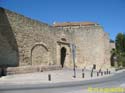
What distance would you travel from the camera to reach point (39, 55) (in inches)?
1347

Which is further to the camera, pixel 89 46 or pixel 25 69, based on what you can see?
pixel 89 46

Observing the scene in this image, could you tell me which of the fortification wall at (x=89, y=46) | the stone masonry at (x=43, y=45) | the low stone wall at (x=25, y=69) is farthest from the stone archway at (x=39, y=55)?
the fortification wall at (x=89, y=46)

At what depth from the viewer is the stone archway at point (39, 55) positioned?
32.7 m

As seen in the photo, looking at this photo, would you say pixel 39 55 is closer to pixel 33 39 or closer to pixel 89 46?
pixel 33 39

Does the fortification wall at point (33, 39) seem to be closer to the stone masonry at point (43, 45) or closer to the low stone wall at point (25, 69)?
the stone masonry at point (43, 45)

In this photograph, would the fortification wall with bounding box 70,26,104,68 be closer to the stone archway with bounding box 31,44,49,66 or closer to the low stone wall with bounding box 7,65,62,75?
the stone archway with bounding box 31,44,49,66

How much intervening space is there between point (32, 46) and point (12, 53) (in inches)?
183

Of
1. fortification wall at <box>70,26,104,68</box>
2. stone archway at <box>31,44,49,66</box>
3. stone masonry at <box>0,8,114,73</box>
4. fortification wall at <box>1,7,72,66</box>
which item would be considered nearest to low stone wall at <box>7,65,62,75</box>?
stone masonry at <box>0,8,114,73</box>

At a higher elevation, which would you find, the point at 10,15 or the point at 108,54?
the point at 10,15

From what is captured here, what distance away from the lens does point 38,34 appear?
33.9 meters

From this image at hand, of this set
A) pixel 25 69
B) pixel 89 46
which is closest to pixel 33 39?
pixel 25 69

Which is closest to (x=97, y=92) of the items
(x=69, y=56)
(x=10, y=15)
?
(x=10, y=15)

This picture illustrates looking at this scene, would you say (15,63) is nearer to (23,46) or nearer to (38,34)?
(23,46)

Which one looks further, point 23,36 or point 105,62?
point 105,62
